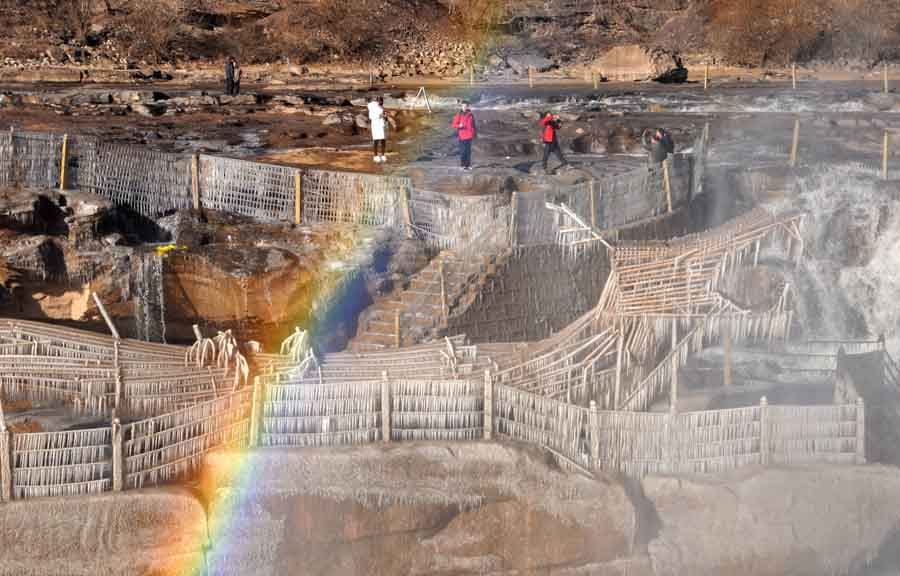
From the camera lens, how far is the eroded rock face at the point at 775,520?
13914mm

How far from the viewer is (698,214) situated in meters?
22.4

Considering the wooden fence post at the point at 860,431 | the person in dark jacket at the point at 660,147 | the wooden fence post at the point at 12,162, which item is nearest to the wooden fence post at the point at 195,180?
the wooden fence post at the point at 12,162

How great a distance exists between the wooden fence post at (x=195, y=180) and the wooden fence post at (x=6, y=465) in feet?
29.1

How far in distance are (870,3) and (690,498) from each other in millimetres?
30936

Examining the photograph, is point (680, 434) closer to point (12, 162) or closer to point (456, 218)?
point (456, 218)

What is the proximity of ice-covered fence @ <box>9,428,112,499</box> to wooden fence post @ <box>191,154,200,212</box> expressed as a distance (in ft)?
28.3

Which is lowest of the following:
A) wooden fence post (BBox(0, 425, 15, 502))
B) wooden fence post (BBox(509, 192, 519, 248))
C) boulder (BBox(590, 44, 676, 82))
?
wooden fence post (BBox(0, 425, 15, 502))

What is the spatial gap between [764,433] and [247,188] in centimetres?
966

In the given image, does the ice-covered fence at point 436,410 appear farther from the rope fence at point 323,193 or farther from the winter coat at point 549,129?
the winter coat at point 549,129

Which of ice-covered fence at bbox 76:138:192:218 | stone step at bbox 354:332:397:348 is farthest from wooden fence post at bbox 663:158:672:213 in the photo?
ice-covered fence at bbox 76:138:192:218

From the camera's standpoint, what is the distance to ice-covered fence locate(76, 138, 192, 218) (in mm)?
21609

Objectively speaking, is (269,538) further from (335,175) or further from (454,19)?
(454,19)

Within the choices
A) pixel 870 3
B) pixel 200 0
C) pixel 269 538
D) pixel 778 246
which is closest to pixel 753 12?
pixel 870 3

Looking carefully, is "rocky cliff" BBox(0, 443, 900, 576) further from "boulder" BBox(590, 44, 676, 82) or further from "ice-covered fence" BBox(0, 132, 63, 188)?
"boulder" BBox(590, 44, 676, 82)
